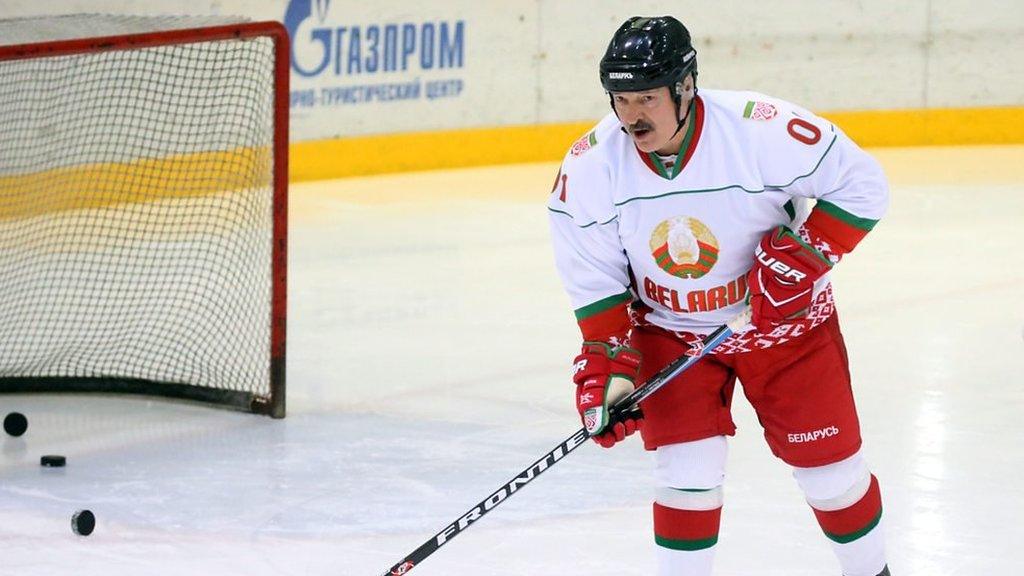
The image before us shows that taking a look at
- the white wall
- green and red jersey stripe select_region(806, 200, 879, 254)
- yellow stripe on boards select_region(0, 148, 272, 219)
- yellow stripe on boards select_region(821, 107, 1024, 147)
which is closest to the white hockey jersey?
green and red jersey stripe select_region(806, 200, 879, 254)

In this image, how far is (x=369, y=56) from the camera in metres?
8.31

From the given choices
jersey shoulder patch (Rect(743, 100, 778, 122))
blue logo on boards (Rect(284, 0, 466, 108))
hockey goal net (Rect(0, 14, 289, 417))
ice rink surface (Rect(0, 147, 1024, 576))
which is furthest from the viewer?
blue logo on boards (Rect(284, 0, 466, 108))

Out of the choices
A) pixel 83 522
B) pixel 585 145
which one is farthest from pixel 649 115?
pixel 83 522

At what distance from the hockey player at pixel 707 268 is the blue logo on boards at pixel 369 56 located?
545 cm

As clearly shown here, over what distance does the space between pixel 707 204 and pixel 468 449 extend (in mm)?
1718

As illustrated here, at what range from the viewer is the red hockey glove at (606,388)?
2686 mm

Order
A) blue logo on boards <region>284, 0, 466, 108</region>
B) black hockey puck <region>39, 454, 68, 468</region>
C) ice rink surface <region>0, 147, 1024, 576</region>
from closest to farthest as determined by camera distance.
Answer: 1. ice rink surface <region>0, 147, 1024, 576</region>
2. black hockey puck <region>39, 454, 68, 468</region>
3. blue logo on boards <region>284, 0, 466, 108</region>

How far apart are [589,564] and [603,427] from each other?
2.37 feet

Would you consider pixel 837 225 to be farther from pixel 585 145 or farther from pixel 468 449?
pixel 468 449

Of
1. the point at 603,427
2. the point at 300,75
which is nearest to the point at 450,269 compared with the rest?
the point at 300,75

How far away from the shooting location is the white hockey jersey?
2.59m

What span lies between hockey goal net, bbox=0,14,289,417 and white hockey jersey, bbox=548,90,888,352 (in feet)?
6.35

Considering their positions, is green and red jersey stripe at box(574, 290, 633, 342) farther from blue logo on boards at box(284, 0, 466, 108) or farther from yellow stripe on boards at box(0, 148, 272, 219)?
blue logo on boards at box(284, 0, 466, 108)

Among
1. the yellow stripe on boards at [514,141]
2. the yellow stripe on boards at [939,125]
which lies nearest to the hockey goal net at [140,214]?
the yellow stripe on boards at [514,141]
